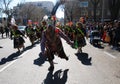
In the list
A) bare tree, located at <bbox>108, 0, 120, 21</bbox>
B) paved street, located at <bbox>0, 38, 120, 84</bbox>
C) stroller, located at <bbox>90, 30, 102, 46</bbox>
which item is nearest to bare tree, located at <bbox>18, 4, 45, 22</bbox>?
bare tree, located at <bbox>108, 0, 120, 21</bbox>

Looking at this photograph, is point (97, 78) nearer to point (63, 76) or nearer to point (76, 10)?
point (63, 76)

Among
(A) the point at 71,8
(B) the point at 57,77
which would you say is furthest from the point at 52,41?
(A) the point at 71,8

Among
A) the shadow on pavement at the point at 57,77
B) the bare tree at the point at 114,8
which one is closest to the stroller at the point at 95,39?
the bare tree at the point at 114,8

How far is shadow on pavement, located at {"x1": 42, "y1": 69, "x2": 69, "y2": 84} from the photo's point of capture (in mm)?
8203

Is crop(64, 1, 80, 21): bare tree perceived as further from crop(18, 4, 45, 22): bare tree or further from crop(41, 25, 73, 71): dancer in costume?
crop(41, 25, 73, 71): dancer in costume

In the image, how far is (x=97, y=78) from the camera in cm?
860

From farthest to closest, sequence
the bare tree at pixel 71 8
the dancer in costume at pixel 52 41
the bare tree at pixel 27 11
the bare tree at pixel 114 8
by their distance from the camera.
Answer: the bare tree at pixel 27 11, the bare tree at pixel 71 8, the bare tree at pixel 114 8, the dancer in costume at pixel 52 41

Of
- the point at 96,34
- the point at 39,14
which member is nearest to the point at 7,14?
the point at 39,14

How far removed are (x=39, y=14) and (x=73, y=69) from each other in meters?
95.4

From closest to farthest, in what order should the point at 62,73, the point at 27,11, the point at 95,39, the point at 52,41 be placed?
the point at 62,73 → the point at 52,41 → the point at 95,39 → the point at 27,11

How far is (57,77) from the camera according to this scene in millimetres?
8820

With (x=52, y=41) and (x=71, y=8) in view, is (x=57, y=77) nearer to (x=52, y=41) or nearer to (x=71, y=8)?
(x=52, y=41)

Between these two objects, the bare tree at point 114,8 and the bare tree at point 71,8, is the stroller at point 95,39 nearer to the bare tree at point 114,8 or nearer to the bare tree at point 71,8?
the bare tree at point 114,8

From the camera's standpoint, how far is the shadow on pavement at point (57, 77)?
8.20 meters
